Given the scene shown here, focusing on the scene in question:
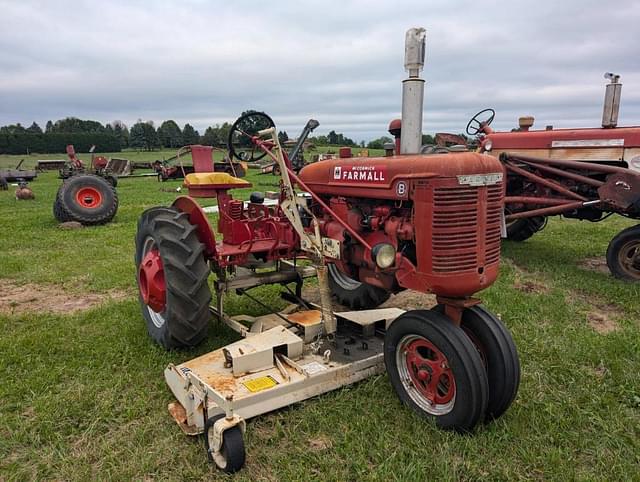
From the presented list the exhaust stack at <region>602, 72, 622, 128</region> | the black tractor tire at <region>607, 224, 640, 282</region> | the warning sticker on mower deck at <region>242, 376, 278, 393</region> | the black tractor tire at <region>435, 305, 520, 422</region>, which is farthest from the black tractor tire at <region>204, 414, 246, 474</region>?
the exhaust stack at <region>602, 72, 622, 128</region>

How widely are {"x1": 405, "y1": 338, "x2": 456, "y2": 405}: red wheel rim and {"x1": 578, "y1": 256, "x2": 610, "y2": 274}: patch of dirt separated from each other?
4.29 m

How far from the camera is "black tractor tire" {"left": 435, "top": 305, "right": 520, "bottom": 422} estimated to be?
8.68 feet

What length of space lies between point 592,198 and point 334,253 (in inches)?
171

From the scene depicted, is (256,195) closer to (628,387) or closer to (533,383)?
(533,383)

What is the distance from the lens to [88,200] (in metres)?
9.57

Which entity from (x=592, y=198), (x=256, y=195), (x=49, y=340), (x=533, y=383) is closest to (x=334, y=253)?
(x=256, y=195)

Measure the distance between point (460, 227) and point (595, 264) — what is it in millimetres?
4843

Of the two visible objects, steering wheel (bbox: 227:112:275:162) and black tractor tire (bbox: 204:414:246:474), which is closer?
black tractor tire (bbox: 204:414:246:474)

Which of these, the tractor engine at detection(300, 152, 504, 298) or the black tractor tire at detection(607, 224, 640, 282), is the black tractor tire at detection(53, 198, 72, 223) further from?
the black tractor tire at detection(607, 224, 640, 282)

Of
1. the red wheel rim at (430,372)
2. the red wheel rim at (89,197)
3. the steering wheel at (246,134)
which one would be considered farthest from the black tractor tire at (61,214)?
the red wheel rim at (430,372)

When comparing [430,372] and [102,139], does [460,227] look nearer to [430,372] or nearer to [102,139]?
[430,372]

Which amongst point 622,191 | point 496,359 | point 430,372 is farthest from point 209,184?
point 622,191

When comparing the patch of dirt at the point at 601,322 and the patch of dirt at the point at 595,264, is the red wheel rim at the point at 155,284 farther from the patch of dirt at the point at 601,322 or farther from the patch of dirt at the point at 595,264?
the patch of dirt at the point at 595,264

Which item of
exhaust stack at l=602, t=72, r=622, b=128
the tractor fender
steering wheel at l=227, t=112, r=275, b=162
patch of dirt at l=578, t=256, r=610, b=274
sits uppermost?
exhaust stack at l=602, t=72, r=622, b=128
